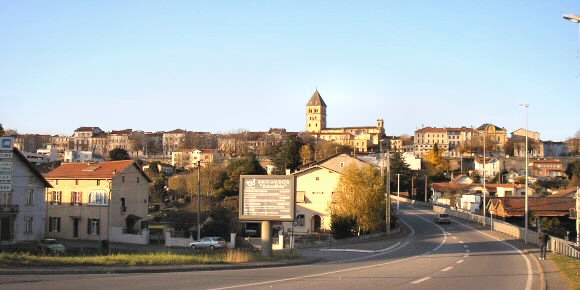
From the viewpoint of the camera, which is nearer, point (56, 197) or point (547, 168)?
point (56, 197)

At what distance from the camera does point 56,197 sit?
57.6 meters

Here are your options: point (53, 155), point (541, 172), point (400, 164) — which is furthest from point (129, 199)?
point (541, 172)

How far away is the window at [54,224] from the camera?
186 ft

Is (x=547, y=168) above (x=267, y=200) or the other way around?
above

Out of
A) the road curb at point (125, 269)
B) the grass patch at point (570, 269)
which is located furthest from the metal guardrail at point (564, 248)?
the road curb at point (125, 269)

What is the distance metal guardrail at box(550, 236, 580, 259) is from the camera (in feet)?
101

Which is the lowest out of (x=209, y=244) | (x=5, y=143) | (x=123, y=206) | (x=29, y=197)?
(x=209, y=244)

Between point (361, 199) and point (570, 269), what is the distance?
3198 cm

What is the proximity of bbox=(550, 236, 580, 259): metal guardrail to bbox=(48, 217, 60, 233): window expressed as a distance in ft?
141

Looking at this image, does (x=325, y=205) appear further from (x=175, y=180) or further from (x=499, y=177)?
(x=499, y=177)

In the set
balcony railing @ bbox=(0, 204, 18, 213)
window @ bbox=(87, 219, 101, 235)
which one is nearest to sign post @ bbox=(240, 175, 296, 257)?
balcony railing @ bbox=(0, 204, 18, 213)

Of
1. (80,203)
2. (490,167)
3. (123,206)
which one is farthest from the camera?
(490,167)

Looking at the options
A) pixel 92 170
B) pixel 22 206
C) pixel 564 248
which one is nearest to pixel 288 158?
pixel 92 170

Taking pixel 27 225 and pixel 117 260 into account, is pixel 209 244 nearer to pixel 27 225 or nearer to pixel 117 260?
pixel 27 225
